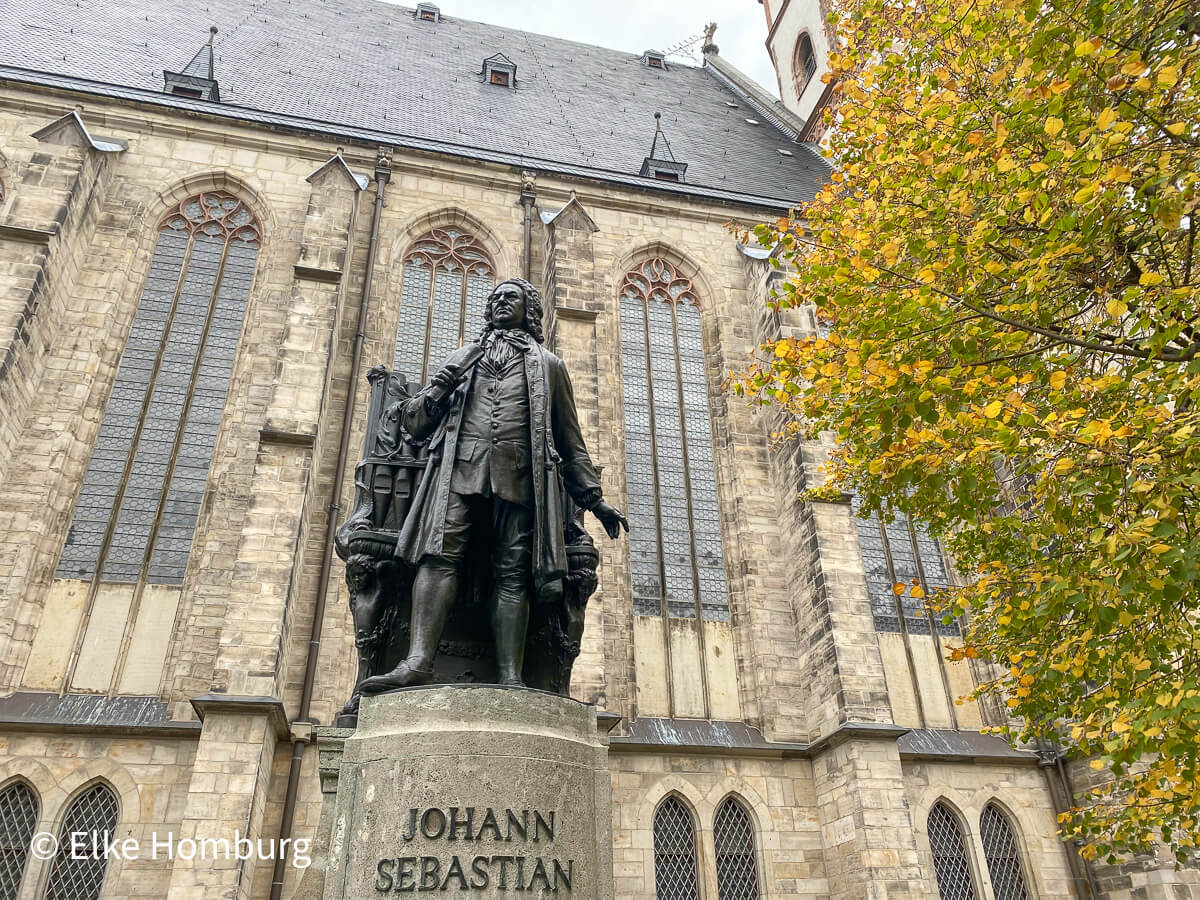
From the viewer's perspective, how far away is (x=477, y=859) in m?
2.88

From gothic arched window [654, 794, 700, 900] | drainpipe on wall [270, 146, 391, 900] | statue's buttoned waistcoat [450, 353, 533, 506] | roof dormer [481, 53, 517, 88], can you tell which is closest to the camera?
statue's buttoned waistcoat [450, 353, 533, 506]

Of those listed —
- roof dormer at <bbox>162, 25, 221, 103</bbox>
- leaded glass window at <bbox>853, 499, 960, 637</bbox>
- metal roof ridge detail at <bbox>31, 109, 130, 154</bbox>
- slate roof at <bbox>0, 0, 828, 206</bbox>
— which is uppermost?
slate roof at <bbox>0, 0, 828, 206</bbox>

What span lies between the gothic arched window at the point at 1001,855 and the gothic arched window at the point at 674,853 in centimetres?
416

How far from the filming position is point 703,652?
485 inches

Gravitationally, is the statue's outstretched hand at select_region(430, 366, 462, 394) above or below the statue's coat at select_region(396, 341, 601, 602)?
above

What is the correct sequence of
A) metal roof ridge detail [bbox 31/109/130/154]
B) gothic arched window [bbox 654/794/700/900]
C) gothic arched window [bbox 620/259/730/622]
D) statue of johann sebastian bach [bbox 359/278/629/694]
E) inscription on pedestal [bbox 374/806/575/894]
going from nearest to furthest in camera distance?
inscription on pedestal [bbox 374/806/575/894], statue of johann sebastian bach [bbox 359/278/629/694], gothic arched window [bbox 654/794/700/900], metal roof ridge detail [bbox 31/109/130/154], gothic arched window [bbox 620/259/730/622]

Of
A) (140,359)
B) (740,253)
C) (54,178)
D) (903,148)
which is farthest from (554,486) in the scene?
(740,253)

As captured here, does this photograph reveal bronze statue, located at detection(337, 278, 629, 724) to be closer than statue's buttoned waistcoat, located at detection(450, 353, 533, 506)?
Yes

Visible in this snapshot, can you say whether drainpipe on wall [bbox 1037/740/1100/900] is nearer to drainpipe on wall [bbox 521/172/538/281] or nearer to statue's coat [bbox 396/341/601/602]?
statue's coat [bbox 396/341/601/602]

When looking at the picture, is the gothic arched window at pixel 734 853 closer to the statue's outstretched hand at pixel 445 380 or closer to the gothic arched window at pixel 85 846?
the gothic arched window at pixel 85 846

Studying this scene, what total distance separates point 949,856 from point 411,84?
18.6 metres

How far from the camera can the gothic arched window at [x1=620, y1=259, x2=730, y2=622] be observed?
12.8 m

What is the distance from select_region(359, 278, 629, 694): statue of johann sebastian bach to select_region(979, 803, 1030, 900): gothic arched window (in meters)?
10.3

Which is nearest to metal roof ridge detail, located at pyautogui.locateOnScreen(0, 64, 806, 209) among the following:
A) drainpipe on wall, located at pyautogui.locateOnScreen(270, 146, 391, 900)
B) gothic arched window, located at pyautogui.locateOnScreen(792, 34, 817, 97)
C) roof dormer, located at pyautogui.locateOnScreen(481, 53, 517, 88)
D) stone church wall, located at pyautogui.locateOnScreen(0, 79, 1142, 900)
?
stone church wall, located at pyautogui.locateOnScreen(0, 79, 1142, 900)
